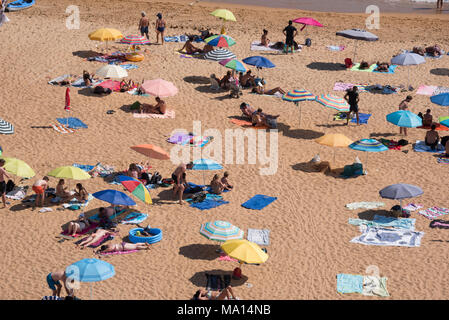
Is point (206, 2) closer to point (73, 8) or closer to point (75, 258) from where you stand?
point (73, 8)

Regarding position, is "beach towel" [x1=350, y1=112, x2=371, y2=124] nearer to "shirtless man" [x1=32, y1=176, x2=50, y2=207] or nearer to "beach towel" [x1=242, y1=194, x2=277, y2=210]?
"beach towel" [x1=242, y1=194, x2=277, y2=210]

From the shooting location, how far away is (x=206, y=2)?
4359 cm

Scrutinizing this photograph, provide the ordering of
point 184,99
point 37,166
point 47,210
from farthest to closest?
point 184,99 < point 37,166 < point 47,210

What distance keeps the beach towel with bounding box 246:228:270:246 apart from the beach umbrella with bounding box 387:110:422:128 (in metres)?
7.28

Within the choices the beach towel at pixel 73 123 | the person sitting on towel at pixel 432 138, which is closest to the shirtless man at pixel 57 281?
the beach towel at pixel 73 123

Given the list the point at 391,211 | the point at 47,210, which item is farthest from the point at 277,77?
the point at 47,210

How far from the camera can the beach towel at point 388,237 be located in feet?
63.7

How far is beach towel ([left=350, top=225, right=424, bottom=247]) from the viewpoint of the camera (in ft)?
63.7

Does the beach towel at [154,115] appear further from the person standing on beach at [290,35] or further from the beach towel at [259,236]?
the person standing on beach at [290,35]

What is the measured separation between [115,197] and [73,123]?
6.68 meters

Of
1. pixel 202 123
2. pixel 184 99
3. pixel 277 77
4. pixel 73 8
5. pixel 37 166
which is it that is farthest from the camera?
pixel 73 8

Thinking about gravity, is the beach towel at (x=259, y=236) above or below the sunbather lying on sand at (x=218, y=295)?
above

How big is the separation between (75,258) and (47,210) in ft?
8.56

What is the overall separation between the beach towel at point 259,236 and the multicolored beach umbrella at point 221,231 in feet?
2.42
